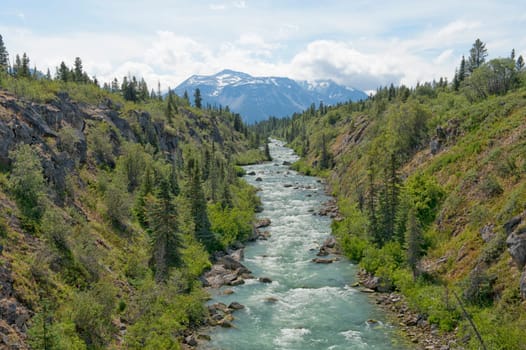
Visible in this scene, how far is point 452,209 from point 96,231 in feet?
117

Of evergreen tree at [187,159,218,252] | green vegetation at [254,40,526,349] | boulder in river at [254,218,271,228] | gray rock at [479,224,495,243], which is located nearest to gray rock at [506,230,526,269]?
green vegetation at [254,40,526,349]

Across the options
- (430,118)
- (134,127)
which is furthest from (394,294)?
(134,127)

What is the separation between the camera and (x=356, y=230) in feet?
175

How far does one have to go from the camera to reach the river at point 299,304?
104 feet

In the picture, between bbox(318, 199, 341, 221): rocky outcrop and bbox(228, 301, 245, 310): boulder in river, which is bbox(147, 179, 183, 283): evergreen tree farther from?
bbox(318, 199, 341, 221): rocky outcrop

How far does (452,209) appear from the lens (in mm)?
43906

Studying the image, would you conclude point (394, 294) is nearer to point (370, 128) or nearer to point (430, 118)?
point (430, 118)

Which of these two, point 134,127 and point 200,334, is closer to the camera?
point 200,334

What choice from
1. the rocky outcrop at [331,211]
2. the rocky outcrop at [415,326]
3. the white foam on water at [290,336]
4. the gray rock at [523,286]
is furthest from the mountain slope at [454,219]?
the white foam on water at [290,336]

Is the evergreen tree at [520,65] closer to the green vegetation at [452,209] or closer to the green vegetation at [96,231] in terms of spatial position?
the green vegetation at [452,209]

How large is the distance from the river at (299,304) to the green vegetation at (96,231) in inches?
158

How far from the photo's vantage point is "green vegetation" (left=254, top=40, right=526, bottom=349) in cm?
3116

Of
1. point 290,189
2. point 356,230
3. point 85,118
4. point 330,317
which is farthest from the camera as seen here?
point 290,189

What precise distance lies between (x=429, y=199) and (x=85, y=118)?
2019 inches
